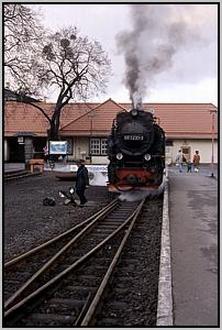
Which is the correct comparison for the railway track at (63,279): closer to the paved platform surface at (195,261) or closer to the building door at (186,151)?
the paved platform surface at (195,261)

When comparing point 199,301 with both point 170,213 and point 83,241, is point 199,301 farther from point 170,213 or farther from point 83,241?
point 170,213

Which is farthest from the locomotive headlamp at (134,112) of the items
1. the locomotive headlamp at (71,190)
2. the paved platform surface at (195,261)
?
the paved platform surface at (195,261)

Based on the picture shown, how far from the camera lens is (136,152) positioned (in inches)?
480

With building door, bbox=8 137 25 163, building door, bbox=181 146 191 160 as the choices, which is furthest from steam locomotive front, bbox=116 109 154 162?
building door, bbox=8 137 25 163

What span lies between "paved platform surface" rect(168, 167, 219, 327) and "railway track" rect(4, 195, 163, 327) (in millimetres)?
753

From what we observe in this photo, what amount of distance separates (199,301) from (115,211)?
6817mm

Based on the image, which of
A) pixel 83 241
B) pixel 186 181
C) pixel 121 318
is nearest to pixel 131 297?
pixel 121 318

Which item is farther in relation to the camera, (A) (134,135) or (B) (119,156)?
(B) (119,156)

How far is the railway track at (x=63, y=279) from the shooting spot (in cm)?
383

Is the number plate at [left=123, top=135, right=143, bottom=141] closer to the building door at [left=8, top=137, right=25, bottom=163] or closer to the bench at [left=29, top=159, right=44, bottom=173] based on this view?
the bench at [left=29, top=159, right=44, bottom=173]

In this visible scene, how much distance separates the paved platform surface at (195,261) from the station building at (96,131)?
0.80m

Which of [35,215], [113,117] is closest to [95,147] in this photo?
[113,117]

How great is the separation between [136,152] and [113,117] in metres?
3.11

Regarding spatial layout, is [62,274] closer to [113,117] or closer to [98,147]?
[113,117]
